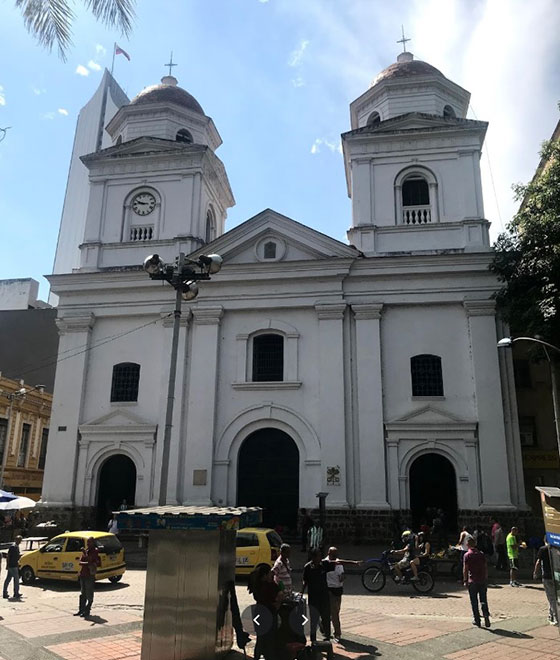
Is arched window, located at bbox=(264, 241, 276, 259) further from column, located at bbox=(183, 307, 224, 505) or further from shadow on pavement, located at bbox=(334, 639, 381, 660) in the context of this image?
shadow on pavement, located at bbox=(334, 639, 381, 660)

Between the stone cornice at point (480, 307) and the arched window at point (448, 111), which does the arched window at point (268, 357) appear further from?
the arched window at point (448, 111)

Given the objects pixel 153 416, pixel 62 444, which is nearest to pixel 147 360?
pixel 153 416

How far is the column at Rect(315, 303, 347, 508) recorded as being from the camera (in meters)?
21.5

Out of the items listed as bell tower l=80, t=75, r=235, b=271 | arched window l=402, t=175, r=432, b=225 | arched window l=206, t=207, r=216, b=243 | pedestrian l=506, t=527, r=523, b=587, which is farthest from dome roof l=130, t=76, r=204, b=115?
pedestrian l=506, t=527, r=523, b=587

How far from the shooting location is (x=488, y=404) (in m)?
21.6

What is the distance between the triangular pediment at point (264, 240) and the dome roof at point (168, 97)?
852 centimetres

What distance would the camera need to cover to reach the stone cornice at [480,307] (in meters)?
22.6

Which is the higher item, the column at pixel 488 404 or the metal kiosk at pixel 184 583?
the column at pixel 488 404

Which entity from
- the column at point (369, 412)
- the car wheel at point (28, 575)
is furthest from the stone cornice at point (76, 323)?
the car wheel at point (28, 575)

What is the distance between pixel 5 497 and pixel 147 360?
32.6 ft

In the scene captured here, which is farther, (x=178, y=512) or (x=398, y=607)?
(x=398, y=607)

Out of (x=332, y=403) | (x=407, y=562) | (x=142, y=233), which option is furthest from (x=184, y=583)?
(x=142, y=233)

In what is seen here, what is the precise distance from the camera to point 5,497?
15.0m

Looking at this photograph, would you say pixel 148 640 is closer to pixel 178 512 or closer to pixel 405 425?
pixel 178 512
